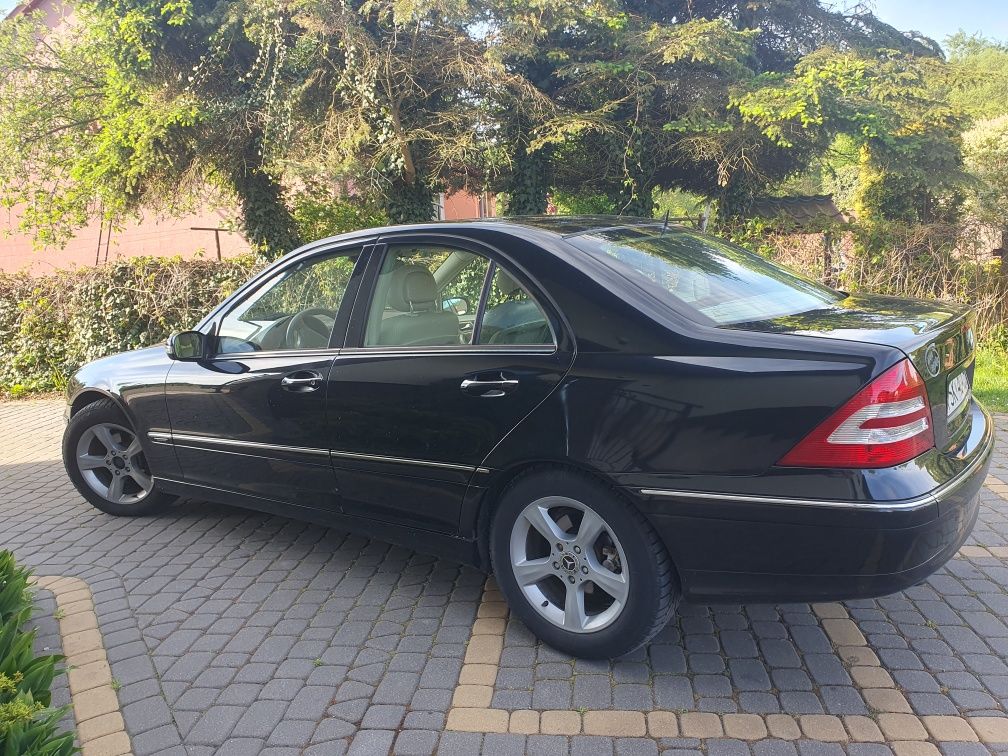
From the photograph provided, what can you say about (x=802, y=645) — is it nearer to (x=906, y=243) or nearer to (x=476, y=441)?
(x=476, y=441)

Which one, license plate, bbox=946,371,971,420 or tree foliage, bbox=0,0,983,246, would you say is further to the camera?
tree foliage, bbox=0,0,983,246

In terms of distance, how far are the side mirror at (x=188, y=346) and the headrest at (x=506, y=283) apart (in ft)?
6.13

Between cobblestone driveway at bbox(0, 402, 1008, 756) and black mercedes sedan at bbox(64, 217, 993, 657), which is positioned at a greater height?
black mercedes sedan at bbox(64, 217, 993, 657)

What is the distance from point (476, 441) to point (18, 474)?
5.33 metres

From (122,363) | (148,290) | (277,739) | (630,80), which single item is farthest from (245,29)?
(277,739)

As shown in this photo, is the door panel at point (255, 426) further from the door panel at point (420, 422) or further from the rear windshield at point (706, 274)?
the rear windshield at point (706, 274)

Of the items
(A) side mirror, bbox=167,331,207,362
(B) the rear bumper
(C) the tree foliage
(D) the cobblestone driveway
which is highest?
(C) the tree foliage

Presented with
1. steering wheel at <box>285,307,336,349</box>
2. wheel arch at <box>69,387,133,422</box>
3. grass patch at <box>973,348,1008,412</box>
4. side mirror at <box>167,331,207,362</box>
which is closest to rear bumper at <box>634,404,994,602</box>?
steering wheel at <box>285,307,336,349</box>

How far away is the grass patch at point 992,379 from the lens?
22.8 ft

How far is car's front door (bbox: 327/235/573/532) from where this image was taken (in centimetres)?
290

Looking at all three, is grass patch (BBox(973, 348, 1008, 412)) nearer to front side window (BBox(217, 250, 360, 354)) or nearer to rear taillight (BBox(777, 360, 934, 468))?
rear taillight (BBox(777, 360, 934, 468))

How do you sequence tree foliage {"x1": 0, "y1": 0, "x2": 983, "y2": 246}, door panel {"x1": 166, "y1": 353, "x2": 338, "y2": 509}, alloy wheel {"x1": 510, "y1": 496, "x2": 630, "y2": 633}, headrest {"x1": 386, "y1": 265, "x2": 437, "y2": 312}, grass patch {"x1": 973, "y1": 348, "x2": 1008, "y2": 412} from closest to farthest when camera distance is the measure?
alloy wheel {"x1": 510, "y1": 496, "x2": 630, "y2": 633} < headrest {"x1": 386, "y1": 265, "x2": 437, "y2": 312} < door panel {"x1": 166, "y1": 353, "x2": 338, "y2": 509} < grass patch {"x1": 973, "y1": 348, "x2": 1008, "y2": 412} < tree foliage {"x1": 0, "y1": 0, "x2": 983, "y2": 246}

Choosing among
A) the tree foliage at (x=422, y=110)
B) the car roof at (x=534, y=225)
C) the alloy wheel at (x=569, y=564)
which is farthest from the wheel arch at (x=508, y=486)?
the tree foliage at (x=422, y=110)

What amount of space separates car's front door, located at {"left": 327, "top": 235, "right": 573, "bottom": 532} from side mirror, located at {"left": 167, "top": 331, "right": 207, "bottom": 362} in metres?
1.05
